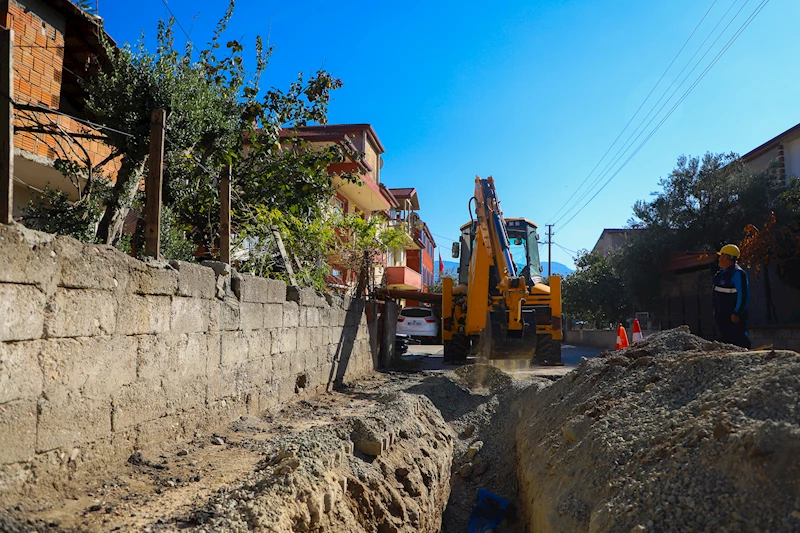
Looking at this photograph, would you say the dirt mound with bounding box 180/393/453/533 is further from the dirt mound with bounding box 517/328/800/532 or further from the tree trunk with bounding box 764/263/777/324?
the tree trunk with bounding box 764/263/777/324

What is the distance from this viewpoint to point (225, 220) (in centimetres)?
636

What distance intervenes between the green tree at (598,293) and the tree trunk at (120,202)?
863 inches

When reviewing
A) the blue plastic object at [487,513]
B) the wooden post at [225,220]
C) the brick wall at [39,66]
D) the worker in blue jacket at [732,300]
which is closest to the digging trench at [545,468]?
the blue plastic object at [487,513]

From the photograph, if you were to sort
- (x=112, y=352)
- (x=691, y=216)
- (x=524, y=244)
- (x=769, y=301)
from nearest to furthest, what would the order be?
(x=112, y=352), (x=524, y=244), (x=769, y=301), (x=691, y=216)

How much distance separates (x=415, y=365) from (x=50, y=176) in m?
8.74

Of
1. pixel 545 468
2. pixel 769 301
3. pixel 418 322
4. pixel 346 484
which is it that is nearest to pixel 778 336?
pixel 769 301

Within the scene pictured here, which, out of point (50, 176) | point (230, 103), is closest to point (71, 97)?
point (50, 176)

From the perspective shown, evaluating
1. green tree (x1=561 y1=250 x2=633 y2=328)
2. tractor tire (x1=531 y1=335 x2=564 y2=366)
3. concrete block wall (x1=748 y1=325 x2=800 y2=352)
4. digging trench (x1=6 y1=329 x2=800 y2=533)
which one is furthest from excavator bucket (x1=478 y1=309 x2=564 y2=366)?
green tree (x1=561 y1=250 x2=633 y2=328)

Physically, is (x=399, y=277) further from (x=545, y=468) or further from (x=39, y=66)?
(x=545, y=468)

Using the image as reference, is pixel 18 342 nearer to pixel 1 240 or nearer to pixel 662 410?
pixel 1 240

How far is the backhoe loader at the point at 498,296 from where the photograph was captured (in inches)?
351

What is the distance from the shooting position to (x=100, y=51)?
9492 millimetres

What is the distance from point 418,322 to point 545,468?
57.0 feet

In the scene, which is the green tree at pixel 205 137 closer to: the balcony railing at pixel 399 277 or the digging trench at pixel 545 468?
the digging trench at pixel 545 468
